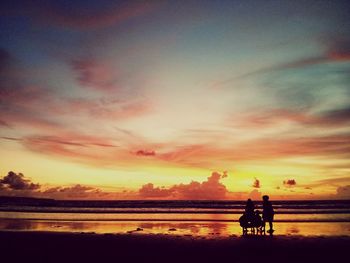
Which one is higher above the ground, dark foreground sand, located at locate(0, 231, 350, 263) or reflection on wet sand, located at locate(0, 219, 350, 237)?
dark foreground sand, located at locate(0, 231, 350, 263)

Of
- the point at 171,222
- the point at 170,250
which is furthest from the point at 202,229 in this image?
the point at 170,250

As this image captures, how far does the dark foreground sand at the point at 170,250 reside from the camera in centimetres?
1380

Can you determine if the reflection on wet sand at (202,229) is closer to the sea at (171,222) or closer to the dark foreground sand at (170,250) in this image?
the sea at (171,222)

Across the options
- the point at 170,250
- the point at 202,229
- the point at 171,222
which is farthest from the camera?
the point at 171,222

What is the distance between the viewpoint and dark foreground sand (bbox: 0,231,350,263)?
13805mm

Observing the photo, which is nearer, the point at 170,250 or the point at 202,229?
the point at 170,250

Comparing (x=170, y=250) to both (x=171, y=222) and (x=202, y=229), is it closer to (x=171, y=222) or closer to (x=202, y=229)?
(x=202, y=229)

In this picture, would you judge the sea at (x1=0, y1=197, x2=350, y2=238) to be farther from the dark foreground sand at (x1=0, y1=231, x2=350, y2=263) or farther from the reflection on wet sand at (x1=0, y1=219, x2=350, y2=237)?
the dark foreground sand at (x1=0, y1=231, x2=350, y2=263)

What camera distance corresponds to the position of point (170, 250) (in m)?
16.2

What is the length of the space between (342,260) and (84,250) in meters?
11.8

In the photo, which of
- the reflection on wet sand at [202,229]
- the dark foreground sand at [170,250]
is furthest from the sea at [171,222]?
the dark foreground sand at [170,250]

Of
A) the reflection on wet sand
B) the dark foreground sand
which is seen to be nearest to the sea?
the reflection on wet sand

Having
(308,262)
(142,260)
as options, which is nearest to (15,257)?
(142,260)

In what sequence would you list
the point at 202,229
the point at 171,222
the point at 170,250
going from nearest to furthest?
the point at 170,250 → the point at 202,229 → the point at 171,222
